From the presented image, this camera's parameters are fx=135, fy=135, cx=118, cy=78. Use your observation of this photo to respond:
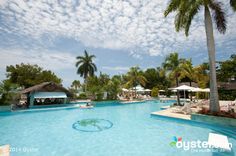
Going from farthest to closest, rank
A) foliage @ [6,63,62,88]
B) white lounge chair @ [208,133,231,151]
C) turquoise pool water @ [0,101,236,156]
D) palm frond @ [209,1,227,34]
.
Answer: foliage @ [6,63,62,88], palm frond @ [209,1,227,34], turquoise pool water @ [0,101,236,156], white lounge chair @ [208,133,231,151]

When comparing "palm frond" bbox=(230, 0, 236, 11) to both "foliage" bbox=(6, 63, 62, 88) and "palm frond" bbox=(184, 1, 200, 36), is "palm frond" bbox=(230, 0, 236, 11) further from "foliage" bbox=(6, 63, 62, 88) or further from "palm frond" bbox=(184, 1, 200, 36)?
"foliage" bbox=(6, 63, 62, 88)

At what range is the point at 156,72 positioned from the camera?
59.9 m

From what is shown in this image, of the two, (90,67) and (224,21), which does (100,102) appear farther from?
(224,21)

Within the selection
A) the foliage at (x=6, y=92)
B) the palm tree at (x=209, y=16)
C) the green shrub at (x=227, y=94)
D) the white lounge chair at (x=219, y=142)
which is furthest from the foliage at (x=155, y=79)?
the white lounge chair at (x=219, y=142)

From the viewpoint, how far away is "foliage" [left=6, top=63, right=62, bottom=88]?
32.1 meters

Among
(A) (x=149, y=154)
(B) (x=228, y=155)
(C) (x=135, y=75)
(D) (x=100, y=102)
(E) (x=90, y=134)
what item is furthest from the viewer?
(C) (x=135, y=75)

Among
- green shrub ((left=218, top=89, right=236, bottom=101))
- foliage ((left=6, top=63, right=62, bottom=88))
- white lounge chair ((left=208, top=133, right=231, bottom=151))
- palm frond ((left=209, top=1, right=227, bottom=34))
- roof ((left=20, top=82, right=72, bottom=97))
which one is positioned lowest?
white lounge chair ((left=208, top=133, right=231, bottom=151))

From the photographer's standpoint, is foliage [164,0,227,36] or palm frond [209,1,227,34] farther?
palm frond [209,1,227,34]

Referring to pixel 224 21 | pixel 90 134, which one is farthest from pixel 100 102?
pixel 224 21

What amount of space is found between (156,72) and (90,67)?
104 ft

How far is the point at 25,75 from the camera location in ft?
107

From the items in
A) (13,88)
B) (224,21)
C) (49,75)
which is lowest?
(13,88)

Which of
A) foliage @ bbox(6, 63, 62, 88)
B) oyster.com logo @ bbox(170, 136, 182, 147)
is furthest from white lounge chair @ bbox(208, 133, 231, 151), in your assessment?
foliage @ bbox(6, 63, 62, 88)

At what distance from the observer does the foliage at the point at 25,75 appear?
3212 centimetres
